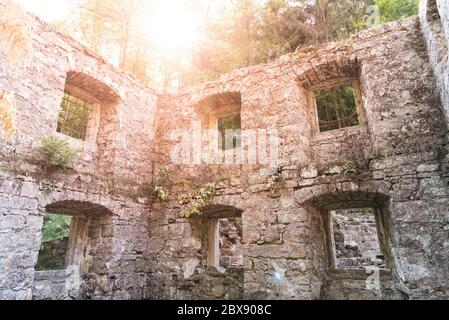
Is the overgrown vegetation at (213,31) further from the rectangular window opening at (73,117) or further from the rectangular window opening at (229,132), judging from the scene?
the rectangular window opening at (73,117)

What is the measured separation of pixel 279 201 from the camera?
468cm

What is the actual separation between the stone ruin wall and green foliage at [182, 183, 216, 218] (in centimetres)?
15

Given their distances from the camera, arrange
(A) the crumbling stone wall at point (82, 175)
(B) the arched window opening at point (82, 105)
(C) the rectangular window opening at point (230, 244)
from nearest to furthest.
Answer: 1. (A) the crumbling stone wall at point (82, 175)
2. (B) the arched window opening at point (82, 105)
3. (C) the rectangular window opening at point (230, 244)

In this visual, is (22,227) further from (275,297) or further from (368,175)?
(368,175)

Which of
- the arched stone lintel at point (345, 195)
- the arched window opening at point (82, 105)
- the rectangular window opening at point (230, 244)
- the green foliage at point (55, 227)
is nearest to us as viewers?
the arched stone lintel at point (345, 195)

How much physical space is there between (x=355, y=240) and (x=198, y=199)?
3.94 metres

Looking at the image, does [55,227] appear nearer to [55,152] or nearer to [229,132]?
[55,152]

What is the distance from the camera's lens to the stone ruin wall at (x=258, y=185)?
3852 mm

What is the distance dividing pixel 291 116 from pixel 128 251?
12.2ft

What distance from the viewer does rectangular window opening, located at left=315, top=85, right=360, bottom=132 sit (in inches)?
210

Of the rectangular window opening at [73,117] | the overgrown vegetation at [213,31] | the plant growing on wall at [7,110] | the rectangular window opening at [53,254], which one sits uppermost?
the overgrown vegetation at [213,31]

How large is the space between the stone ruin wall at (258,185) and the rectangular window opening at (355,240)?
6.71ft

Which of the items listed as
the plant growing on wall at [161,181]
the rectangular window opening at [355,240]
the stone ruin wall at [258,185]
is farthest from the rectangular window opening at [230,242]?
the rectangular window opening at [355,240]
